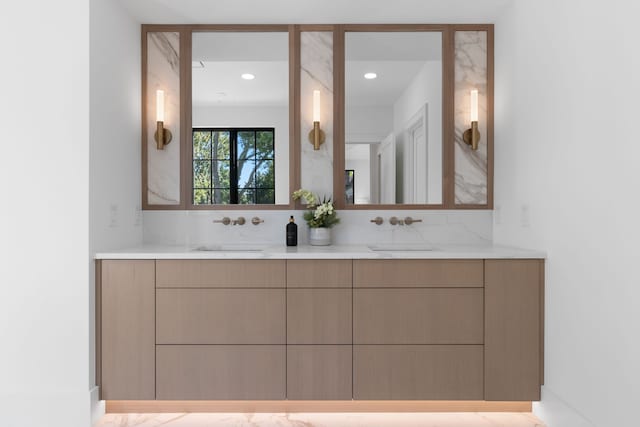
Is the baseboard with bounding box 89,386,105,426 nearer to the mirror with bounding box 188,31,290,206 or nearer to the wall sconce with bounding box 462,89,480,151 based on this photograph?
the mirror with bounding box 188,31,290,206

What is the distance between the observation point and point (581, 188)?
1938 millimetres

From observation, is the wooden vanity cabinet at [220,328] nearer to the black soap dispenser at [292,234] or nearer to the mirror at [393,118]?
the black soap dispenser at [292,234]

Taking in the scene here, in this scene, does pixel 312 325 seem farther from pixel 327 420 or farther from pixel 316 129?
pixel 316 129

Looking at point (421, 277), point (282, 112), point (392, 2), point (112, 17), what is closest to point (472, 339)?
point (421, 277)

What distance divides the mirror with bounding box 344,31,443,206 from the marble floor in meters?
1.29

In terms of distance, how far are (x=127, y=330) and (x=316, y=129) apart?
5.31 ft

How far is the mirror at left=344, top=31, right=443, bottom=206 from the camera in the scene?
2.79 m

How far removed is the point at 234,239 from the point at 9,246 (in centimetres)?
122

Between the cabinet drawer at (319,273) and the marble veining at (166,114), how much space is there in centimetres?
109

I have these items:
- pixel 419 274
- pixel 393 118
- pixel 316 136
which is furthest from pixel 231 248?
pixel 393 118

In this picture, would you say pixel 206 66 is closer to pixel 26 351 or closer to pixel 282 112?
pixel 282 112

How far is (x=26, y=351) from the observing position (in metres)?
2.17

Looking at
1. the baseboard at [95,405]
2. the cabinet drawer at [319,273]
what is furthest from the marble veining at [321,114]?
the baseboard at [95,405]

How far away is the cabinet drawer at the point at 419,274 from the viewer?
88.3 inches
